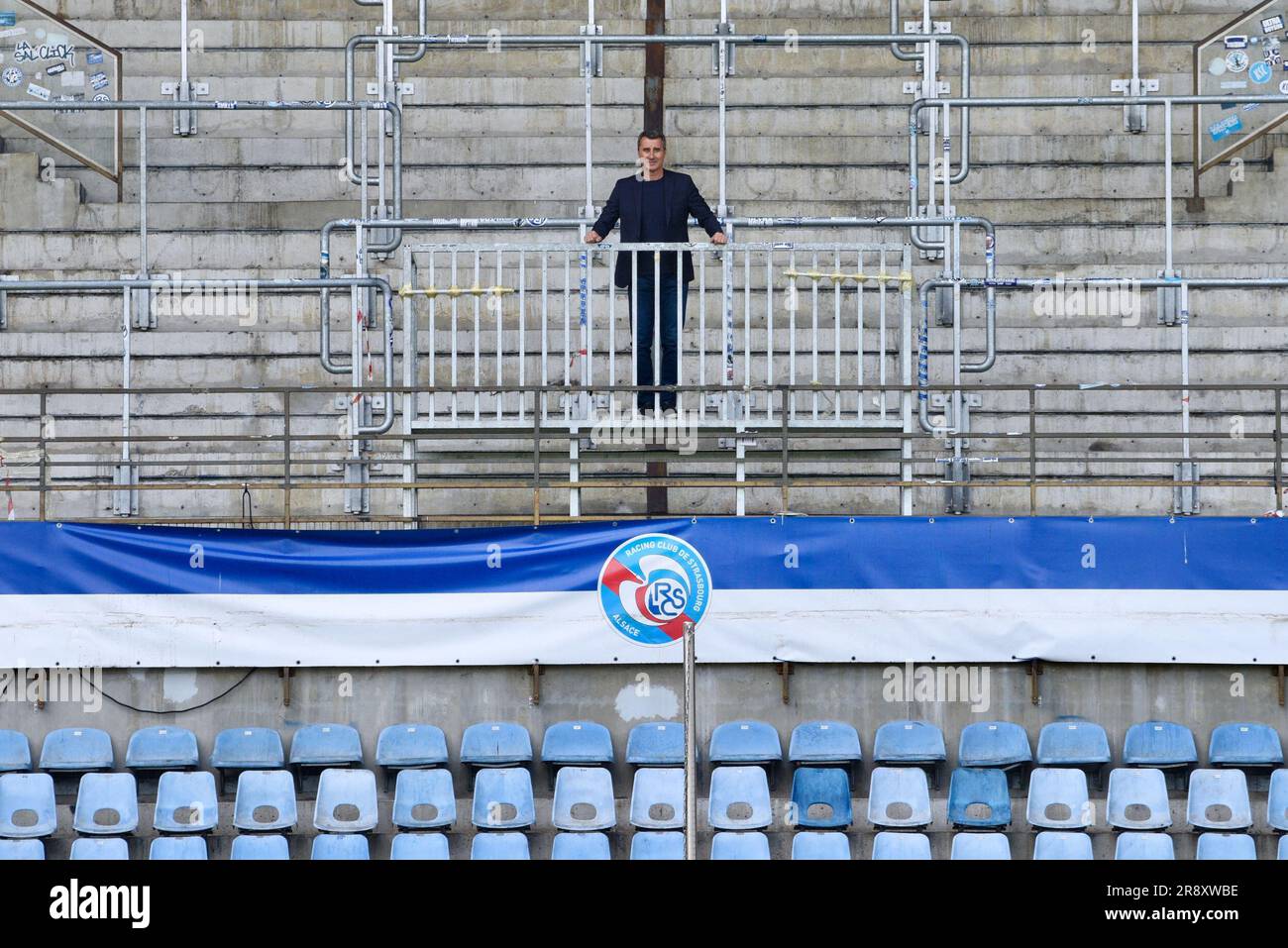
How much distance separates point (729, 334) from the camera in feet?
Result: 37.5

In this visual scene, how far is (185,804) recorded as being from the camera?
1054 cm

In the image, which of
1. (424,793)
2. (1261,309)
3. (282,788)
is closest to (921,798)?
(424,793)

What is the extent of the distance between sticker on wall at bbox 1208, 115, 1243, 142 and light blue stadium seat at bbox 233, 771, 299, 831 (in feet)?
27.3

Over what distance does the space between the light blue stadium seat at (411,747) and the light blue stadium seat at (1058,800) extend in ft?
10.9

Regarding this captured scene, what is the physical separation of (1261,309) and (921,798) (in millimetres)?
5331

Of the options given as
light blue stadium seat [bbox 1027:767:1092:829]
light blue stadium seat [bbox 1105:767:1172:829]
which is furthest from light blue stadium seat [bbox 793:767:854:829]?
light blue stadium seat [bbox 1105:767:1172:829]

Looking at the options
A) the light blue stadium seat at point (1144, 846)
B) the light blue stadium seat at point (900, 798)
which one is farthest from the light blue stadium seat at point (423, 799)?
the light blue stadium seat at point (1144, 846)

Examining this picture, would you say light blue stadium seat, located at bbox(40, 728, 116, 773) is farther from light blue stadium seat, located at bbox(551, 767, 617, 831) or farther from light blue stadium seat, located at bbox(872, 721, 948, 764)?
light blue stadium seat, located at bbox(872, 721, 948, 764)

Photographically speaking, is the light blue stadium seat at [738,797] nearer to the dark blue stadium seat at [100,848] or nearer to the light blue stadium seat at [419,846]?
the light blue stadium seat at [419,846]

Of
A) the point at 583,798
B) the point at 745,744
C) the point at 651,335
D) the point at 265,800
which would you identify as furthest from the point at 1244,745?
the point at 265,800

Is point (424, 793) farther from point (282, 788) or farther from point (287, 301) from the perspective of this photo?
point (287, 301)

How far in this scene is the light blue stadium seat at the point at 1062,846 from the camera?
401 inches

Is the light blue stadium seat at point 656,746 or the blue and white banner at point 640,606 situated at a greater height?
the blue and white banner at point 640,606

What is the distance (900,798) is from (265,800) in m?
3.51
